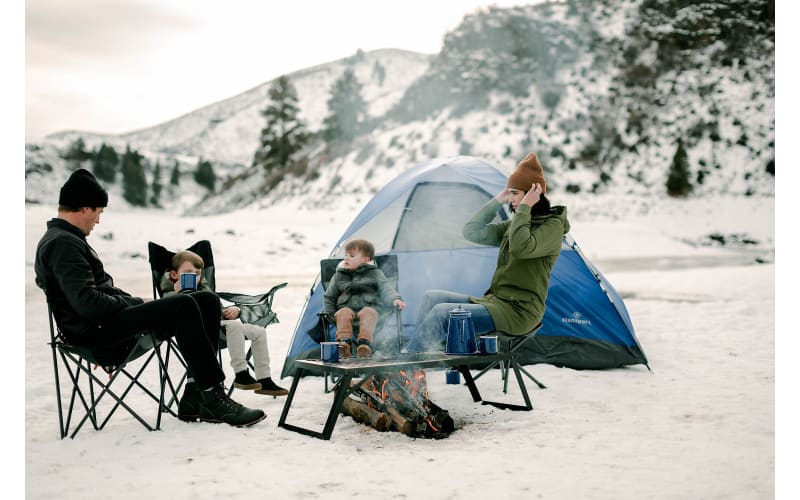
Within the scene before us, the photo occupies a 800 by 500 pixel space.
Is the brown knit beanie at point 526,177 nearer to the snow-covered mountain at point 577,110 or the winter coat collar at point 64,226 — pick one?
the winter coat collar at point 64,226

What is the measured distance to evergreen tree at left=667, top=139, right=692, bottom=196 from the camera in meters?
20.7

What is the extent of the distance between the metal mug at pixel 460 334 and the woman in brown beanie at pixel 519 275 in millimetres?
147

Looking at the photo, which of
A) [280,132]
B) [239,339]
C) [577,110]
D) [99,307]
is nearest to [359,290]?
[239,339]

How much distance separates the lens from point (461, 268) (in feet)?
16.1

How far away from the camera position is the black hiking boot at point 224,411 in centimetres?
316

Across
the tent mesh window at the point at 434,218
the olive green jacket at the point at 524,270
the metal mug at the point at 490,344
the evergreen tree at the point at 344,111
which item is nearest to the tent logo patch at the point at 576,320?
the tent mesh window at the point at 434,218

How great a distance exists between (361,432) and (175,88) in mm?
8951

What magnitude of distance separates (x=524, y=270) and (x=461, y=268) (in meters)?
1.39

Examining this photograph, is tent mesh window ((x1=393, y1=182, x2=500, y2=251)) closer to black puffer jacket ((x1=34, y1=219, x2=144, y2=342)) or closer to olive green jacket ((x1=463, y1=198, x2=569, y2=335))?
olive green jacket ((x1=463, y1=198, x2=569, y2=335))

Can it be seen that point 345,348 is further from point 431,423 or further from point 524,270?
point 524,270

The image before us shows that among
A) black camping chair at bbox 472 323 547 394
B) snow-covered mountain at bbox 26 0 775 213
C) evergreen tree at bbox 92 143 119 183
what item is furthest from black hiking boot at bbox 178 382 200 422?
evergreen tree at bbox 92 143 119 183

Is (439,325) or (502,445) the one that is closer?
(502,445)
